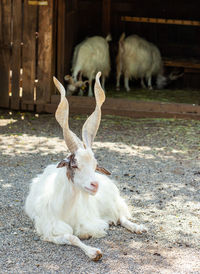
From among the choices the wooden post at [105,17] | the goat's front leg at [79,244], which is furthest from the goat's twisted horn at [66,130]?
the wooden post at [105,17]

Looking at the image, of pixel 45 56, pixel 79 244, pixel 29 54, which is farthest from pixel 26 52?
pixel 79 244

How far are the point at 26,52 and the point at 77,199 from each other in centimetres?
606

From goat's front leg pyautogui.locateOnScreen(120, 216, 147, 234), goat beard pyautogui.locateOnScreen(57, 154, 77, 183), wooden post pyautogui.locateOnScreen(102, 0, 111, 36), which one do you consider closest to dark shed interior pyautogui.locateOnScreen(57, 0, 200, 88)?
wooden post pyautogui.locateOnScreen(102, 0, 111, 36)

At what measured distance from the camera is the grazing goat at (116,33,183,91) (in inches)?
496

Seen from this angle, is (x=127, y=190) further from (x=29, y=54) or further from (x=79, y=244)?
Result: (x=29, y=54)

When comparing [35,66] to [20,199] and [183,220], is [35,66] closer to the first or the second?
[20,199]

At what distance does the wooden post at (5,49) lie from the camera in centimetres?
1029

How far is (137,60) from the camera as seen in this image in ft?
41.8

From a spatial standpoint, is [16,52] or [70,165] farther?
[16,52]

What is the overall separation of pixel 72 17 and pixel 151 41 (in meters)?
3.00

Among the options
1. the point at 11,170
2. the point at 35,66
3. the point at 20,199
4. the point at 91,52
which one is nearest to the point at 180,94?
the point at 91,52

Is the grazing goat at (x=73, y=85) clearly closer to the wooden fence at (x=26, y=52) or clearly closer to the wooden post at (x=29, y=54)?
the wooden fence at (x=26, y=52)

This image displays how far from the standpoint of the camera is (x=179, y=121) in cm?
1002

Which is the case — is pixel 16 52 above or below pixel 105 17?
below
